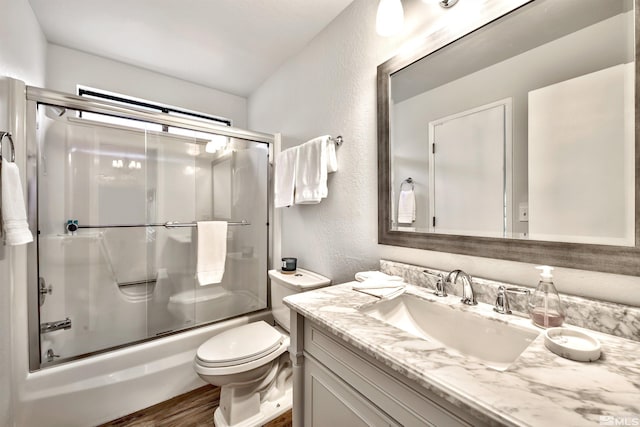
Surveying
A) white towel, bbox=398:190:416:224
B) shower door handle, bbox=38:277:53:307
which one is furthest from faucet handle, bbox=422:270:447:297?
shower door handle, bbox=38:277:53:307

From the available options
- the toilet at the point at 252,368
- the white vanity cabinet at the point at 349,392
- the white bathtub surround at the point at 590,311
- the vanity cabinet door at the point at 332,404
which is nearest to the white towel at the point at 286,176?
the toilet at the point at 252,368

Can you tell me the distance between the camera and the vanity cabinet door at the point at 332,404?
674mm

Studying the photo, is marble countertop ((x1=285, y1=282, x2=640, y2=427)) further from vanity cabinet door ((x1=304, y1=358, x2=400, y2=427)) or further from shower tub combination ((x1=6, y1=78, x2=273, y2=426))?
shower tub combination ((x1=6, y1=78, x2=273, y2=426))

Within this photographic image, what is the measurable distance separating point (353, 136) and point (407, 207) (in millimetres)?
523

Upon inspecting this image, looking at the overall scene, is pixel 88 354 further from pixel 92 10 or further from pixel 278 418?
pixel 92 10

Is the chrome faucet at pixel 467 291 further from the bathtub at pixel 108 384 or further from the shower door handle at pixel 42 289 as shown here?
the shower door handle at pixel 42 289

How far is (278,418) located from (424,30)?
213 cm

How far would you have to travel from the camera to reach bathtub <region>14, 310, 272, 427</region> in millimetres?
1302

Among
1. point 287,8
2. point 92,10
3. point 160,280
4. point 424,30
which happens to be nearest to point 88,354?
point 160,280

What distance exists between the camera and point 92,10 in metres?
1.50

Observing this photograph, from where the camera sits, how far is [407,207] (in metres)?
1.16

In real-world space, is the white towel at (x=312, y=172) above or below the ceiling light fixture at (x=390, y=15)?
below
